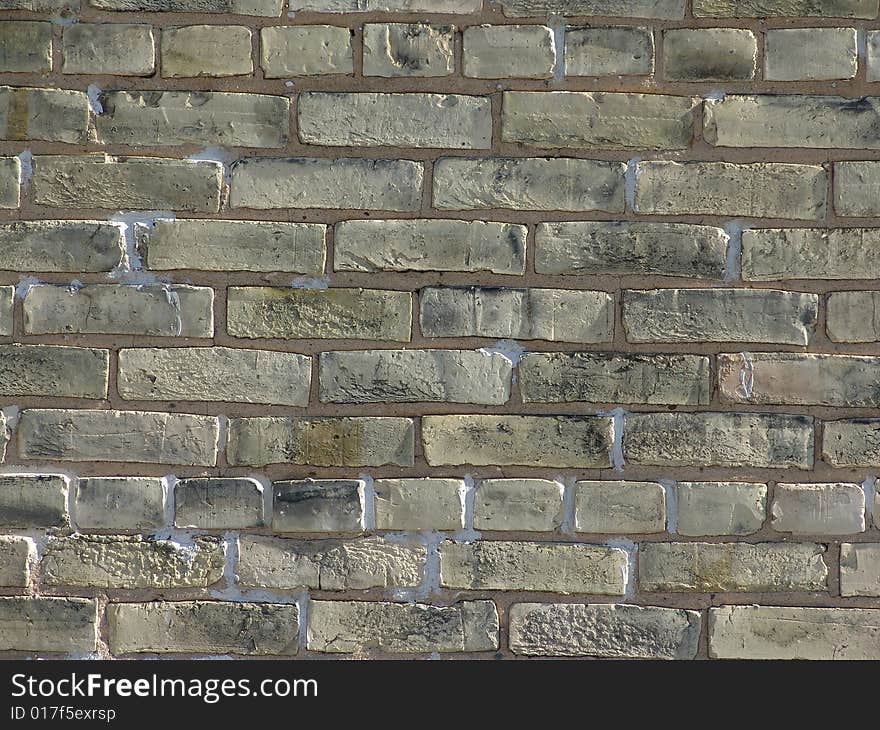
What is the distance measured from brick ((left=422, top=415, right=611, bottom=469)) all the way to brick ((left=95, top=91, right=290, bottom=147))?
61cm

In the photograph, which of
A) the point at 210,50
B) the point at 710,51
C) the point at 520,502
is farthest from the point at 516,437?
the point at 210,50

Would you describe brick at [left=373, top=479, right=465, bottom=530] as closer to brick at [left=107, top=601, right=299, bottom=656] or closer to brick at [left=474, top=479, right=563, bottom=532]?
brick at [left=474, top=479, right=563, bottom=532]

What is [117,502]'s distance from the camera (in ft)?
4.91

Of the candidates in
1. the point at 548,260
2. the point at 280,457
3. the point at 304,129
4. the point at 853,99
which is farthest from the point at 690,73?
the point at 280,457

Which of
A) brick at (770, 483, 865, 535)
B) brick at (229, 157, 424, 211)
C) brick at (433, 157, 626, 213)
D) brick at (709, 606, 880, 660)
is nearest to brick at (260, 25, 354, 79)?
brick at (229, 157, 424, 211)

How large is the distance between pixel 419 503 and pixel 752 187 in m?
0.84

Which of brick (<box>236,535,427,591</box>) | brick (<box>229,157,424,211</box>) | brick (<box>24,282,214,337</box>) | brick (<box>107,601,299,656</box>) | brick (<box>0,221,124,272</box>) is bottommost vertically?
brick (<box>107,601,299,656</box>)

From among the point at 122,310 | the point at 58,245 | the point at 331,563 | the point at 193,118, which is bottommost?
the point at 331,563

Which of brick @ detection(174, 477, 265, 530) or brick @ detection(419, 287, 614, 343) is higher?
brick @ detection(419, 287, 614, 343)

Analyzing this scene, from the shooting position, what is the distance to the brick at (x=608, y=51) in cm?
146

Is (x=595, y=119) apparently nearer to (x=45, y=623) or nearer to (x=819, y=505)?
(x=819, y=505)

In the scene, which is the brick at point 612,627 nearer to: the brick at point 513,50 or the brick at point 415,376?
the brick at point 415,376

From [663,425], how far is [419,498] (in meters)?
0.47

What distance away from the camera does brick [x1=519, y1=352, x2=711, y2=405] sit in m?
1.48
